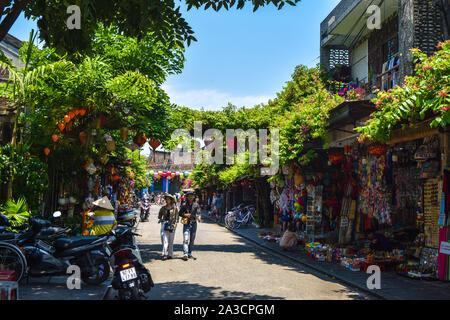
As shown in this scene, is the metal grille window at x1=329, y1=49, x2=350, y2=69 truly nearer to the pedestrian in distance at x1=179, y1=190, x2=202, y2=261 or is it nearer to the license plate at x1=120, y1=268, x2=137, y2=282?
the pedestrian in distance at x1=179, y1=190, x2=202, y2=261

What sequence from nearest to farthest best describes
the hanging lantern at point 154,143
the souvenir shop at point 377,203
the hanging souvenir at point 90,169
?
the souvenir shop at point 377,203, the hanging lantern at point 154,143, the hanging souvenir at point 90,169

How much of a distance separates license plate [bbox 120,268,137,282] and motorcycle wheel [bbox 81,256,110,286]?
224cm

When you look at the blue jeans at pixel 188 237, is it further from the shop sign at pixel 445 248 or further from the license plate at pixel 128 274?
the shop sign at pixel 445 248

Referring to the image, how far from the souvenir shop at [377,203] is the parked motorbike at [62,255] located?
619 cm

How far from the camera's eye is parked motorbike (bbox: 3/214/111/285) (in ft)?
26.2

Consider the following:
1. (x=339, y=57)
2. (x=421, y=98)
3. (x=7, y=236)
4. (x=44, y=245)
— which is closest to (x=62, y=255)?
(x=44, y=245)

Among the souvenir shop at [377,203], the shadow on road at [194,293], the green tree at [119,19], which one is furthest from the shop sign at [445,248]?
the green tree at [119,19]

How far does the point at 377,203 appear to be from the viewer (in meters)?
11.3

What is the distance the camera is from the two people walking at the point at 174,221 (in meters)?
12.0

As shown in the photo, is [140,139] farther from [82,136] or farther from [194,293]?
[194,293]

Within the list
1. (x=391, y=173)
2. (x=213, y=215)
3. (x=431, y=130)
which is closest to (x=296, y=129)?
(x=391, y=173)

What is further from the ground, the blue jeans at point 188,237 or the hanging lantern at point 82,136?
the hanging lantern at point 82,136

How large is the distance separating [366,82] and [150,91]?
979cm

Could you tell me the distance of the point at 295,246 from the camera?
15.6 m
